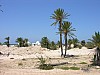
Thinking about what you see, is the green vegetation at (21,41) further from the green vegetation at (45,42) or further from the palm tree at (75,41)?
the palm tree at (75,41)

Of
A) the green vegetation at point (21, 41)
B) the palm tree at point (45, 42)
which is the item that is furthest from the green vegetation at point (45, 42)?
the green vegetation at point (21, 41)

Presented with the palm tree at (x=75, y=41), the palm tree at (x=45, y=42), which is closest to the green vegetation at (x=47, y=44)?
the palm tree at (x=45, y=42)

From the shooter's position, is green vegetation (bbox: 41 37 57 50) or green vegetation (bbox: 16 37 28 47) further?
green vegetation (bbox: 16 37 28 47)

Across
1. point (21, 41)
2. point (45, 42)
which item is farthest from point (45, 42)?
point (21, 41)

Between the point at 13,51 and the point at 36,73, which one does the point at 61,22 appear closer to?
the point at 13,51

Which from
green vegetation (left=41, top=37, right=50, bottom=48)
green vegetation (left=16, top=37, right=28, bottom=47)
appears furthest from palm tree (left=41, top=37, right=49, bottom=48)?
green vegetation (left=16, top=37, right=28, bottom=47)

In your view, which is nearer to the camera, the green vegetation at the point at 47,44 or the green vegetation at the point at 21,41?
the green vegetation at the point at 47,44

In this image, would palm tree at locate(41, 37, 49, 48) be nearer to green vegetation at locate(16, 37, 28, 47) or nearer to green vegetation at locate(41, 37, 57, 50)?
green vegetation at locate(41, 37, 57, 50)

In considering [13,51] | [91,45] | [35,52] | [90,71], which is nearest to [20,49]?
[13,51]

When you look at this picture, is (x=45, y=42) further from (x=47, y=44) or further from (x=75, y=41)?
(x=75, y=41)

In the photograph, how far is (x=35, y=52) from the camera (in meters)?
74.7

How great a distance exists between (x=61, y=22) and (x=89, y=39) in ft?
58.2

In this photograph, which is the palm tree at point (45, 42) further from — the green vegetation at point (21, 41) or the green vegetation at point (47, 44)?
the green vegetation at point (21, 41)

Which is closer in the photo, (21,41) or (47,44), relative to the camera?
(47,44)
